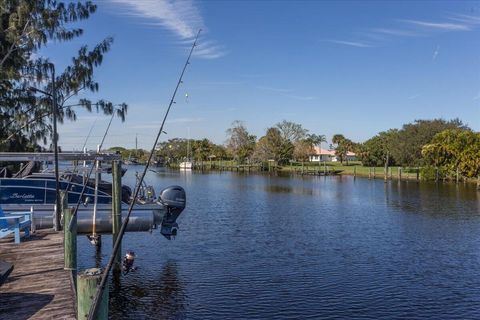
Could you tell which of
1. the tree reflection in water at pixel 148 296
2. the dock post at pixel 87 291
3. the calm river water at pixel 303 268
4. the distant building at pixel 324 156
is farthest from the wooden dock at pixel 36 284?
the distant building at pixel 324 156

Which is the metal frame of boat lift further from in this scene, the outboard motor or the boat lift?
the outboard motor

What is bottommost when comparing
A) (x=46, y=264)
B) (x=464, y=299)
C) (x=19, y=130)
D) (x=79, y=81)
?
(x=464, y=299)

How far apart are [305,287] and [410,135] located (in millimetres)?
90985

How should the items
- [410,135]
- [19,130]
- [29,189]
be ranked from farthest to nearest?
[410,135]
[19,130]
[29,189]

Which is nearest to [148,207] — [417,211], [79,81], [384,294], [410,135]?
[384,294]

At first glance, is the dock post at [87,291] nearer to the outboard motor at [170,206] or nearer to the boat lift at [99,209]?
the boat lift at [99,209]

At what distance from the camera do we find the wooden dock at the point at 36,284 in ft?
32.1

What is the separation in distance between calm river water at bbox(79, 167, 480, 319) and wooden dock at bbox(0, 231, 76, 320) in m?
3.24

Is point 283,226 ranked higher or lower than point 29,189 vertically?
Answer: lower

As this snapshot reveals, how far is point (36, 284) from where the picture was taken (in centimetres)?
1155

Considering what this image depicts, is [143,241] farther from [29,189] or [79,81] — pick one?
[79,81]

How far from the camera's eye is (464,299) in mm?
17781

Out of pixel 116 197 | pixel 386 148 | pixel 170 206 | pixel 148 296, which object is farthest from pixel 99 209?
pixel 386 148

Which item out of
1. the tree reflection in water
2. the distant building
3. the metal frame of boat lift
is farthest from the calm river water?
the distant building
